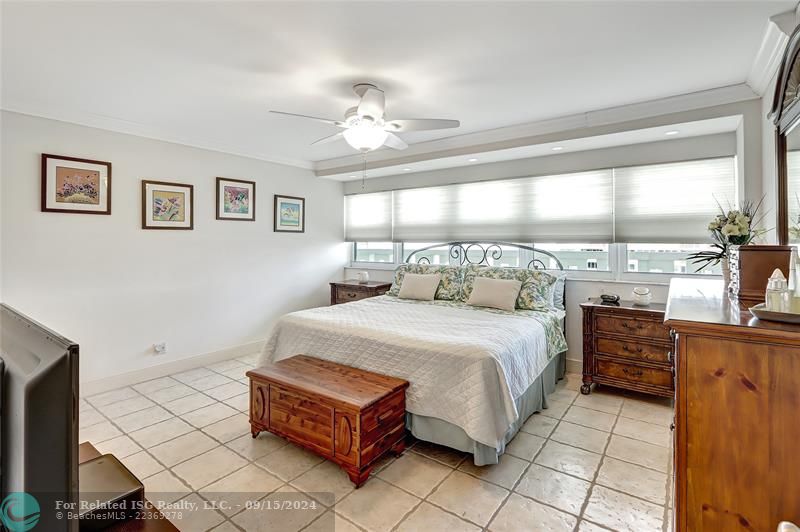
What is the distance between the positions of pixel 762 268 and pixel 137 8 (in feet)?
9.98

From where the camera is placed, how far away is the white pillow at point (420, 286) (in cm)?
429

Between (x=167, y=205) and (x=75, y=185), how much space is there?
0.76 meters

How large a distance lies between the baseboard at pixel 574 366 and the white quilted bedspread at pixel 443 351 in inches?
29.7

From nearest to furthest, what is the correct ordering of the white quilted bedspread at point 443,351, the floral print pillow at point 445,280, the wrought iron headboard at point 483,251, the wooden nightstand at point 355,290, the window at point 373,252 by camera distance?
1. the white quilted bedspread at point 443,351
2. the floral print pillow at point 445,280
3. the wrought iron headboard at point 483,251
4. the wooden nightstand at point 355,290
5. the window at point 373,252

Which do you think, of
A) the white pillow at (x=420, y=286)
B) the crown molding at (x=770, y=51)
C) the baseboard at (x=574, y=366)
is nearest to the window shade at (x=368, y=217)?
the white pillow at (x=420, y=286)

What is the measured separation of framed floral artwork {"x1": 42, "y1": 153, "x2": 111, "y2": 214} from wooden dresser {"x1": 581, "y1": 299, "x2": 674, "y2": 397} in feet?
15.0

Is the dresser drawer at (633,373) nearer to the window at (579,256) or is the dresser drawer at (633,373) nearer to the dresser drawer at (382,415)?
the window at (579,256)

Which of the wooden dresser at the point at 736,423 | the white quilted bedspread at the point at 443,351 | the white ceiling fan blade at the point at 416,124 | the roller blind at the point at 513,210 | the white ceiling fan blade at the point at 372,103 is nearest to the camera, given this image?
the wooden dresser at the point at 736,423

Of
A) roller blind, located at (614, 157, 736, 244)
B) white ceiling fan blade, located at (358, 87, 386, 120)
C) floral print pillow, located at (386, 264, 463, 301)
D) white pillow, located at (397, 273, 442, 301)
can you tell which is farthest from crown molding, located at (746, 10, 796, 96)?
white pillow, located at (397, 273, 442, 301)

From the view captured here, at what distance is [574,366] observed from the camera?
4.08 meters

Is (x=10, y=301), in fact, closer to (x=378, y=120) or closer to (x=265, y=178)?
(x=265, y=178)

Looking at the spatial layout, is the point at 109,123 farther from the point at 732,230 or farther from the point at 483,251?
the point at 732,230

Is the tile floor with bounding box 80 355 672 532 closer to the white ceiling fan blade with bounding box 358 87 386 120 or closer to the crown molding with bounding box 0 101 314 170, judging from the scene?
the white ceiling fan blade with bounding box 358 87 386 120

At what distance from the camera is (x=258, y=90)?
289 centimetres
